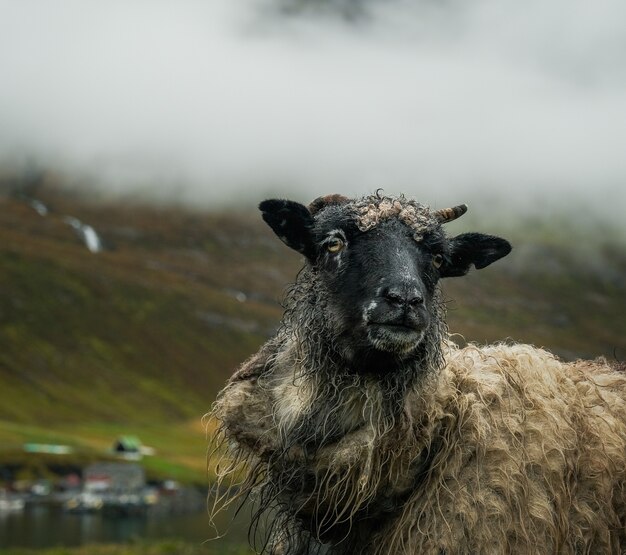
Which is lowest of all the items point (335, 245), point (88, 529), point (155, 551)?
point (88, 529)

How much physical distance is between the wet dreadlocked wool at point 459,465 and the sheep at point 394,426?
0.05 feet

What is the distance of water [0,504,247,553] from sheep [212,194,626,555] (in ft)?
93.0

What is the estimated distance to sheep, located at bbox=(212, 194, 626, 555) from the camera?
8.04 m

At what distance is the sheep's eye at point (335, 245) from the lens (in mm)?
8773

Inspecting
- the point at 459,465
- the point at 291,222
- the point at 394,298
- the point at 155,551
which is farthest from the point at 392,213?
the point at 155,551

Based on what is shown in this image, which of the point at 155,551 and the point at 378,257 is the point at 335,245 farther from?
the point at 155,551

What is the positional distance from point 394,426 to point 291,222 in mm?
2174

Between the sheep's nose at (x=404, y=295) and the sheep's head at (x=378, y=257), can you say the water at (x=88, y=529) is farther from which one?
the sheep's nose at (x=404, y=295)

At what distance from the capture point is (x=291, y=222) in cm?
895

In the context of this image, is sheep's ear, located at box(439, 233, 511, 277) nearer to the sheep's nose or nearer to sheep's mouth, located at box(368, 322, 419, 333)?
the sheep's nose

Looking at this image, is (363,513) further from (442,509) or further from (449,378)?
(449,378)

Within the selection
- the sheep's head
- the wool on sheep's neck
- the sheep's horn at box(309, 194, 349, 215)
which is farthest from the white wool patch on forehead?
the wool on sheep's neck

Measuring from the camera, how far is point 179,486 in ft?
424

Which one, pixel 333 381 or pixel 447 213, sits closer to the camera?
pixel 333 381
